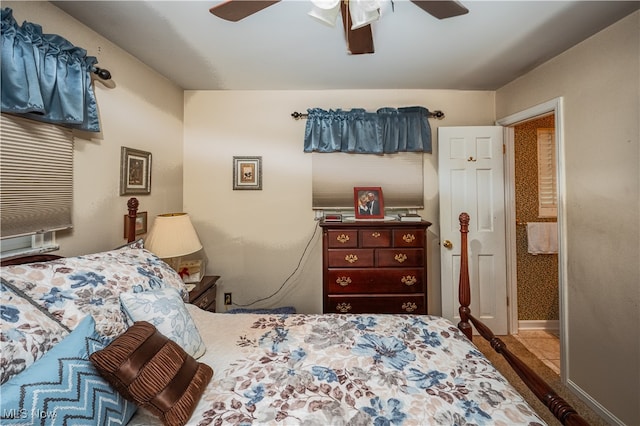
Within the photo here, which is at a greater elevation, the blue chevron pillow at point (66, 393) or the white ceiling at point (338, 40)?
the white ceiling at point (338, 40)

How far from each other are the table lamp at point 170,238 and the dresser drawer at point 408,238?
1683 mm

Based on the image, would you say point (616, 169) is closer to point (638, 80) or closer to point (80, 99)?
point (638, 80)

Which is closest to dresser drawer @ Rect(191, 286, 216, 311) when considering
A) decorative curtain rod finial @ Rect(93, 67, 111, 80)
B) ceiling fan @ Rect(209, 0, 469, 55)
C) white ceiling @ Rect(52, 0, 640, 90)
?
decorative curtain rod finial @ Rect(93, 67, 111, 80)

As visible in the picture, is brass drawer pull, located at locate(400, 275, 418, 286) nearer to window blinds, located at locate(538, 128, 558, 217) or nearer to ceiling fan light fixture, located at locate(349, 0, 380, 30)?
window blinds, located at locate(538, 128, 558, 217)

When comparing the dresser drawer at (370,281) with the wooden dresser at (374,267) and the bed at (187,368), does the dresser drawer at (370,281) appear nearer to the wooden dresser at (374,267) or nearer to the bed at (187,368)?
the wooden dresser at (374,267)

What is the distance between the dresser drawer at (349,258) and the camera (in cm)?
240

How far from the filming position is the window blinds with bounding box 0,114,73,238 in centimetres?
127

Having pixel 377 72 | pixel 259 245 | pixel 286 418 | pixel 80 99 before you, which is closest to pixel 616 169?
pixel 377 72

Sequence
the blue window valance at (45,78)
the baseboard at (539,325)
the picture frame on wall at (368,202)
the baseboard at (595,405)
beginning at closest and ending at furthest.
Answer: the blue window valance at (45,78), the baseboard at (595,405), the picture frame on wall at (368,202), the baseboard at (539,325)

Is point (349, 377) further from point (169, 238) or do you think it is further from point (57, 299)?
point (169, 238)

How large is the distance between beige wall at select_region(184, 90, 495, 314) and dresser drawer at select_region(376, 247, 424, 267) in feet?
2.07

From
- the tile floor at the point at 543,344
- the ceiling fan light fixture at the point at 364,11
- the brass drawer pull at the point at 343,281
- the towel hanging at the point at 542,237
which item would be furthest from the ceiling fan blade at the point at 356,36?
the tile floor at the point at 543,344

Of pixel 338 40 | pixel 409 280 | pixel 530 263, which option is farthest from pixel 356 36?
pixel 530 263

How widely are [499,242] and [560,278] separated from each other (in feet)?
2.23
